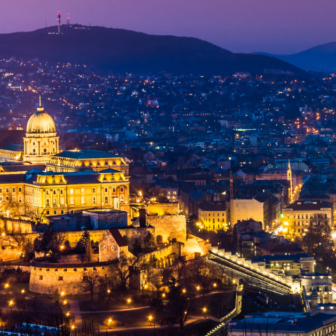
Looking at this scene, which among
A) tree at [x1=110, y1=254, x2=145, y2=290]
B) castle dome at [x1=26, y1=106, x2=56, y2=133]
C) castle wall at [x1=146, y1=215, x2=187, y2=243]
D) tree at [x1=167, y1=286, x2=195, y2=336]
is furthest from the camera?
castle dome at [x1=26, y1=106, x2=56, y2=133]

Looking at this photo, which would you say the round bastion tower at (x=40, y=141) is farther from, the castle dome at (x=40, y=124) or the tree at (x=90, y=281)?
the tree at (x=90, y=281)

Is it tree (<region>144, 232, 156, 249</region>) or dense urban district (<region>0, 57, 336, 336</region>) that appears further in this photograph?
tree (<region>144, 232, 156, 249</region>)

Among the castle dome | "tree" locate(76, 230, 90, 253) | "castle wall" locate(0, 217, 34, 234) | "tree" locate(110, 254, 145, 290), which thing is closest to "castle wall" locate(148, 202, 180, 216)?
"tree" locate(76, 230, 90, 253)

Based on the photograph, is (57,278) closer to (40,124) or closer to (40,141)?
(40,141)

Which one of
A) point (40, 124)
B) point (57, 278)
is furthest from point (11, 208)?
point (57, 278)

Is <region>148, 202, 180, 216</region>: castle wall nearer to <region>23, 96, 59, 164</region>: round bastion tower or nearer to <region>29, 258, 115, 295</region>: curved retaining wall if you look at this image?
<region>29, 258, 115, 295</region>: curved retaining wall

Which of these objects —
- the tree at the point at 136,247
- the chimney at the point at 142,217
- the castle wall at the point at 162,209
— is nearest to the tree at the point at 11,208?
the castle wall at the point at 162,209
